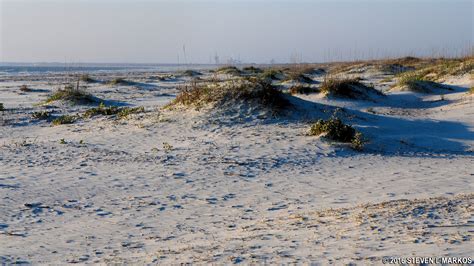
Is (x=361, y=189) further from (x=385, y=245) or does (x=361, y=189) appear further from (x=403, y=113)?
(x=403, y=113)

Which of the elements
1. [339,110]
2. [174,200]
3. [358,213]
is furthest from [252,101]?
[358,213]

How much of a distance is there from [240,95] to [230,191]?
19.0ft

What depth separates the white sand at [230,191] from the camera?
4.66m

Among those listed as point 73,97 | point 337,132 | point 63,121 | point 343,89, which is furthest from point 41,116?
point 343,89

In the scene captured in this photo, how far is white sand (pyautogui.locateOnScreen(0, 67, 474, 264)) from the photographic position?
466 centimetres

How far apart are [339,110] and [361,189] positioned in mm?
6682

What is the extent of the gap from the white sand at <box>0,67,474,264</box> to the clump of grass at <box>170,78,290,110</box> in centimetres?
58

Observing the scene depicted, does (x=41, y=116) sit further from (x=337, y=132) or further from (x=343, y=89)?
(x=343, y=89)

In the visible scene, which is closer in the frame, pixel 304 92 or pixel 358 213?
pixel 358 213

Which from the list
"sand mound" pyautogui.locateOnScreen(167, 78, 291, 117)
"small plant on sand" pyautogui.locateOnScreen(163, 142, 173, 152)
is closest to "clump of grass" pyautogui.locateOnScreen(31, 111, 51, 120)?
"sand mound" pyautogui.locateOnScreen(167, 78, 291, 117)

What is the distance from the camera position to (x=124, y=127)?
12250 mm

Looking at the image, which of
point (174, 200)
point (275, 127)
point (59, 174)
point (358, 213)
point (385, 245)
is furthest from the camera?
point (275, 127)

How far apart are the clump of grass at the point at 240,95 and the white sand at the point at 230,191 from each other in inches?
23.0

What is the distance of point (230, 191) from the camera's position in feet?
23.5
